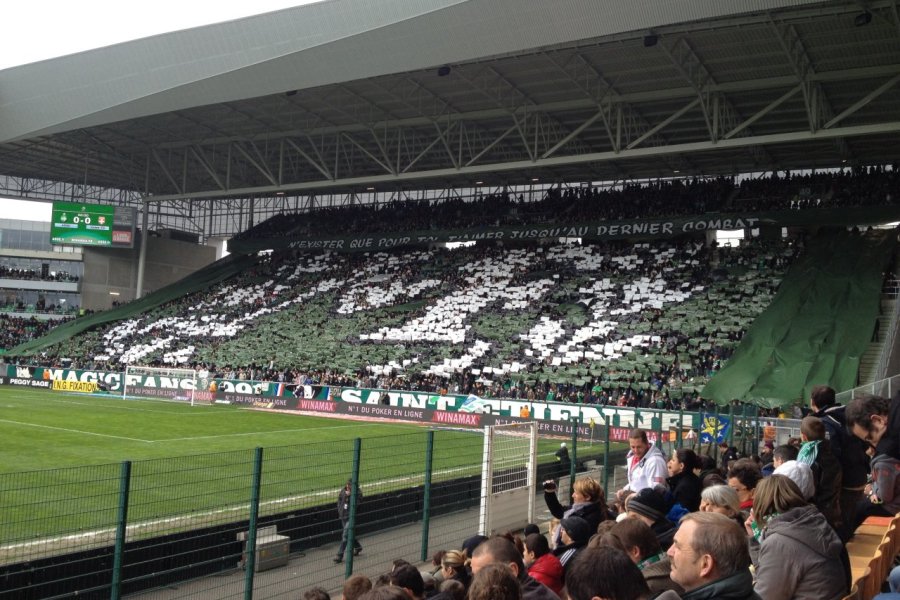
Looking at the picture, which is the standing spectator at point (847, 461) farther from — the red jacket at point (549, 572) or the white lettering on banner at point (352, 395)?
the white lettering on banner at point (352, 395)

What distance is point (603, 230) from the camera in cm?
4553

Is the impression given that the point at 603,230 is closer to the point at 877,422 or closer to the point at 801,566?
the point at 877,422

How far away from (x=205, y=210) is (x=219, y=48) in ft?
125

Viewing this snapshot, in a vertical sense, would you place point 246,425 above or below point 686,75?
below

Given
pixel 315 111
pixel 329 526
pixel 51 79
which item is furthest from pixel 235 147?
pixel 329 526

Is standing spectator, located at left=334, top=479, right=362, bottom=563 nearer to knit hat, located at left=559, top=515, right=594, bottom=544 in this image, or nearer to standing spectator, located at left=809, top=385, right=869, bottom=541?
knit hat, located at left=559, top=515, right=594, bottom=544

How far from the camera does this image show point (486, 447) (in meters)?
12.3

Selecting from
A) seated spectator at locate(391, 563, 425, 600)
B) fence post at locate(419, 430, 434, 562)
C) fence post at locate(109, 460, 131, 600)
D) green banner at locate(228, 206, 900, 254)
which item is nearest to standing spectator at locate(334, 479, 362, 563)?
fence post at locate(419, 430, 434, 562)

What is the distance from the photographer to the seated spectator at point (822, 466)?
6930mm

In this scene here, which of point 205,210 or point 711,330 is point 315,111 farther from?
point 205,210

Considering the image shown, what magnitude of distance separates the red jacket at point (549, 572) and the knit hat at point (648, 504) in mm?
735

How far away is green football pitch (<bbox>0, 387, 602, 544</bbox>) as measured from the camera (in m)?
12.4

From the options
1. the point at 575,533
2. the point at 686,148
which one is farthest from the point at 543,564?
the point at 686,148

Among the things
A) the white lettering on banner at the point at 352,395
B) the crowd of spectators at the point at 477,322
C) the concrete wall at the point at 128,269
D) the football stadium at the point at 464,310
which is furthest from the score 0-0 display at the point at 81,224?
the white lettering on banner at the point at 352,395
